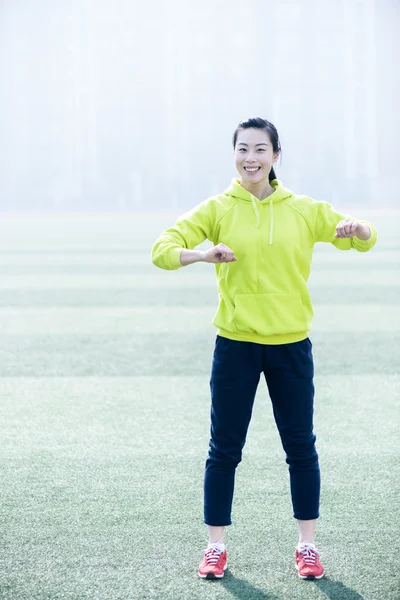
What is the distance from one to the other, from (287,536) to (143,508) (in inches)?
25.8

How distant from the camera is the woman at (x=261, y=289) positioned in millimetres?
3160

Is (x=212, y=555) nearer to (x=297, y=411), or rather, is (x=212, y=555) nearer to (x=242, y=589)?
(x=242, y=589)

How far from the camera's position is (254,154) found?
319cm

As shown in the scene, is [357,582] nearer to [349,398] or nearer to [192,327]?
[349,398]

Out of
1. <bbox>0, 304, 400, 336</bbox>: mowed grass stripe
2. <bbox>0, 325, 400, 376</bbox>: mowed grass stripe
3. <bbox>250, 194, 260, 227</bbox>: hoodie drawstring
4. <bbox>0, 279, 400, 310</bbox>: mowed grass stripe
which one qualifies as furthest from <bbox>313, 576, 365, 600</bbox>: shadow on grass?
<bbox>0, 279, 400, 310</bbox>: mowed grass stripe

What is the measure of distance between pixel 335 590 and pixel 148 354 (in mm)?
4491

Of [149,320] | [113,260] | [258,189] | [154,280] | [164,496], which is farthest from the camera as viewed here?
[113,260]

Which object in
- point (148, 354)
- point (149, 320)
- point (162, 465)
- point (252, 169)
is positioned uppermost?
point (252, 169)

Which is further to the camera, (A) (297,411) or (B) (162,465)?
(B) (162,465)

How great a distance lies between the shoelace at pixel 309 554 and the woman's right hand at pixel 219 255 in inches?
43.2

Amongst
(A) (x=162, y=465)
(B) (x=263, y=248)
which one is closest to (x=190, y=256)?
(B) (x=263, y=248)

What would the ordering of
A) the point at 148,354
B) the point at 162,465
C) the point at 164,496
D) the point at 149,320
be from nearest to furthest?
1. the point at 164,496
2. the point at 162,465
3. the point at 148,354
4. the point at 149,320

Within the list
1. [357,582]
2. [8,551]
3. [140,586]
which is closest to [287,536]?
[357,582]

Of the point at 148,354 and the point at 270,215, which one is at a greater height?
the point at 270,215
